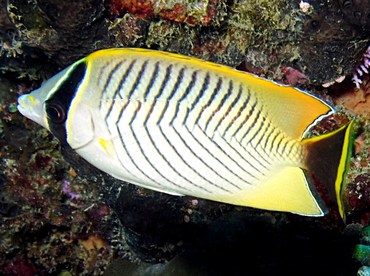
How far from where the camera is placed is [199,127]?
57.1 inches

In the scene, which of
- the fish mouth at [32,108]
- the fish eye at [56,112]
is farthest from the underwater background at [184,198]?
the fish eye at [56,112]

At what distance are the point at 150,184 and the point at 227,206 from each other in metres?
1.93

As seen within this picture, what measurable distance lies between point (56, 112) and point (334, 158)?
972mm

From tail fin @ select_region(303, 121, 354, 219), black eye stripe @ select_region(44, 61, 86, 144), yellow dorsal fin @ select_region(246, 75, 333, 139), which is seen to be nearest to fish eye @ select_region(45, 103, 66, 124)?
black eye stripe @ select_region(44, 61, 86, 144)

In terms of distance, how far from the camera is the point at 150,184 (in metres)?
1.57

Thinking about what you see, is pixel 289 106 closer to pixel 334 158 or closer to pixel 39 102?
pixel 334 158

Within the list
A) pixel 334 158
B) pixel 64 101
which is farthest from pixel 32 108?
pixel 334 158

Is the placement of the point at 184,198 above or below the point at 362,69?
below

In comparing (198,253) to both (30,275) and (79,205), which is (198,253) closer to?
(79,205)

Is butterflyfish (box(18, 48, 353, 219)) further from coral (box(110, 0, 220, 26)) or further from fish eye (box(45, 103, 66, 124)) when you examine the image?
coral (box(110, 0, 220, 26))

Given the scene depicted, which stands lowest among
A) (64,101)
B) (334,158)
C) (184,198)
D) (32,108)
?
(184,198)

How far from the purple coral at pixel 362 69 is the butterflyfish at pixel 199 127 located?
6.32ft

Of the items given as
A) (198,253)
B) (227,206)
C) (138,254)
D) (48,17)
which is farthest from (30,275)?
(48,17)

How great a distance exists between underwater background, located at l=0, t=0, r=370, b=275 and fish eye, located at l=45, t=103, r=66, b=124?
4.42 feet
